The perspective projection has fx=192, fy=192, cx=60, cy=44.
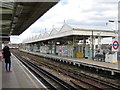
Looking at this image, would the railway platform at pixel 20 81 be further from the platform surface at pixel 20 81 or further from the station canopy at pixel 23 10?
the station canopy at pixel 23 10

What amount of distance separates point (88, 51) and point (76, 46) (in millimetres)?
2006

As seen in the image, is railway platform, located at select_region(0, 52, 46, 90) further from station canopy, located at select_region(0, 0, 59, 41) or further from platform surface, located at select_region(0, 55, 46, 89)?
station canopy, located at select_region(0, 0, 59, 41)

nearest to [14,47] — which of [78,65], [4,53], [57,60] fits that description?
[57,60]

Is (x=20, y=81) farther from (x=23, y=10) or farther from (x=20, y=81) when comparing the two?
(x=23, y=10)

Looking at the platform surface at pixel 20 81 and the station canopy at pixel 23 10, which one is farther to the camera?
the station canopy at pixel 23 10

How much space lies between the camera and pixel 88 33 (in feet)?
94.1

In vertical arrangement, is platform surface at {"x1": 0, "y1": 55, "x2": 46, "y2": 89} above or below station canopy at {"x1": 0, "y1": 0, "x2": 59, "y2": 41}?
below

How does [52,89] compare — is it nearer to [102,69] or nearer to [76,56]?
[102,69]

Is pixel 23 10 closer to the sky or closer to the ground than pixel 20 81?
closer to the sky

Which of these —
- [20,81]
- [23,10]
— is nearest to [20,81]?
[20,81]

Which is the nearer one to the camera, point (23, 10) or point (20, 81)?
point (20, 81)

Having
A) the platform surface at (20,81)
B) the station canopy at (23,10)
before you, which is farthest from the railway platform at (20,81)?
the station canopy at (23,10)

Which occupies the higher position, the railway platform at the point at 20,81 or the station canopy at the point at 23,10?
the station canopy at the point at 23,10

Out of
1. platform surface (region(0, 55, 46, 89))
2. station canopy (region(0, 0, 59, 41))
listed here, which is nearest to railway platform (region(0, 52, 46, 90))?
platform surface (region(0, 55, 46, 89))
